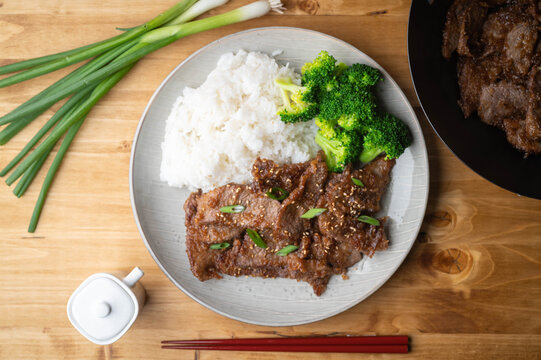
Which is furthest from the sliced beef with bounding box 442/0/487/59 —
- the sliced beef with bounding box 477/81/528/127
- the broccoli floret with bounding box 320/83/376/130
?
the broccoli floret with bounding box 320/83/376/130

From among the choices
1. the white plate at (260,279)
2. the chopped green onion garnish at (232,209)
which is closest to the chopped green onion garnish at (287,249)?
the white plate at (260,279)

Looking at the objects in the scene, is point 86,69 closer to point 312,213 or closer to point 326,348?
point 312,213

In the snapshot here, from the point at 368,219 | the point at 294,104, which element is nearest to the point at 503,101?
the point at 368,219

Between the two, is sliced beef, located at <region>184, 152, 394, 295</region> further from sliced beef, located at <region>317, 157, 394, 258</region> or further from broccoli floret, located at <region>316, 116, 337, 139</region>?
broccoli floret, located at <region>316, 116, 337, 139</region>

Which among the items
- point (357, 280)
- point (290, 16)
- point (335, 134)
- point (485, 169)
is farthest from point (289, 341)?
point (290, 16)

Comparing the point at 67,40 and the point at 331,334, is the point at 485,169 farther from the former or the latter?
the point at 67,40

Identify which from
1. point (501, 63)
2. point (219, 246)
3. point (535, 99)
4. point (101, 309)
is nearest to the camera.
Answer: point (535, 99)
